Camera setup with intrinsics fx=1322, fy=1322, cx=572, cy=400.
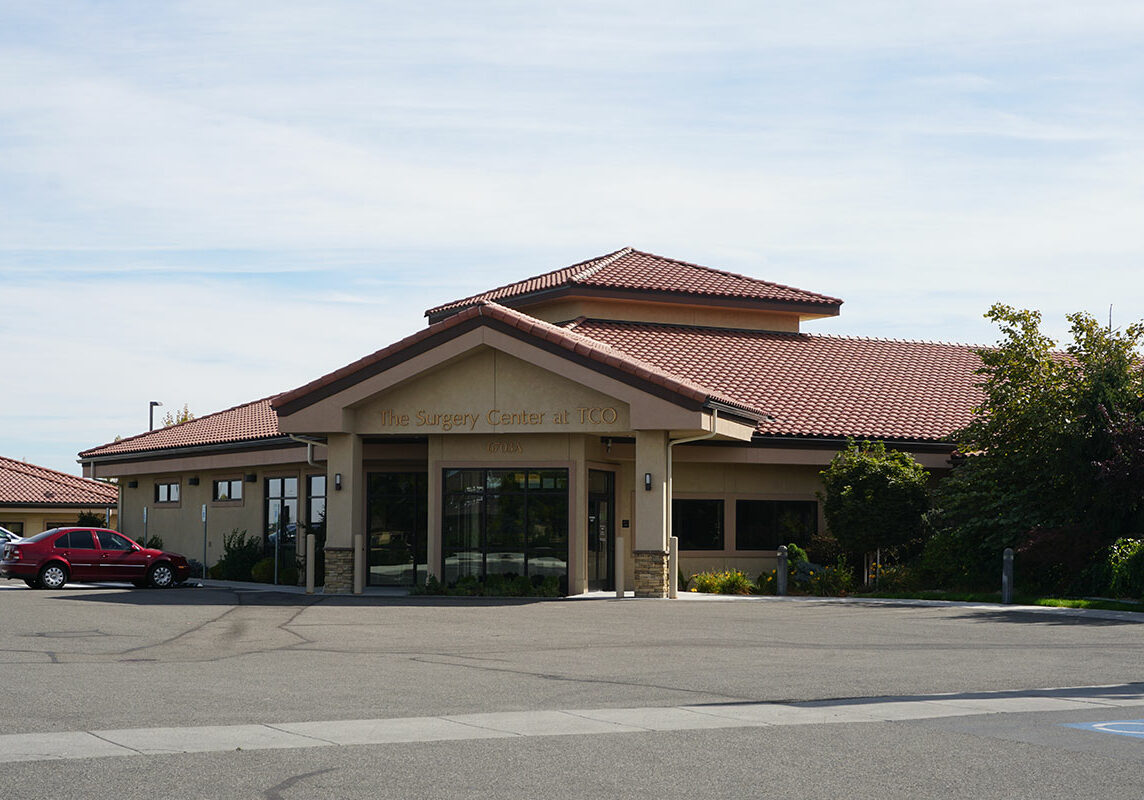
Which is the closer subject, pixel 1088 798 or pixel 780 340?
pixel 1088 798

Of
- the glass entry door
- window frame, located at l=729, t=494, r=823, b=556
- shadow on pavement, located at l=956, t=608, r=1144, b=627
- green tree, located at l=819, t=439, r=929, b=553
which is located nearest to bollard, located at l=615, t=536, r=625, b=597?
the glass entry door

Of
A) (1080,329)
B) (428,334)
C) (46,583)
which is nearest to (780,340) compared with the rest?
(1080,329)

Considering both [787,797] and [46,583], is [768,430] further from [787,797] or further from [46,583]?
[787,797]

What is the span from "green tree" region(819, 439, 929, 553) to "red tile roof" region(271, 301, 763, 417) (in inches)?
96.5

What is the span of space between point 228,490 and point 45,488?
25760 millimetres

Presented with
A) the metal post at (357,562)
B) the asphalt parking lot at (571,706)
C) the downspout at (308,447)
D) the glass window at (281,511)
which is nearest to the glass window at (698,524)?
the metal post at (357,562)

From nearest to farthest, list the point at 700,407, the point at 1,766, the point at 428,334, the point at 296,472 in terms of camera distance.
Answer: the point at 1,766 < the point at 700,407 < the point at 428,334 < the point at 296,472

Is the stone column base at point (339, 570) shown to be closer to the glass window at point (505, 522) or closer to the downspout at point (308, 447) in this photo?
the glass window at point (505, 522)

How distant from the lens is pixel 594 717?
442 inches

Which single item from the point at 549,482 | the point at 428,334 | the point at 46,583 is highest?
the point at 428,334

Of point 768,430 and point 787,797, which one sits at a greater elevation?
point 768,430

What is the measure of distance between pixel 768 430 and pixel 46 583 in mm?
17074

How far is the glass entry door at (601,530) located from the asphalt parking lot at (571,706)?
22.0 ft

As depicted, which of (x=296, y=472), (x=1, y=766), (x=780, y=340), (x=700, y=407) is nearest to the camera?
(x=1, y=766)
